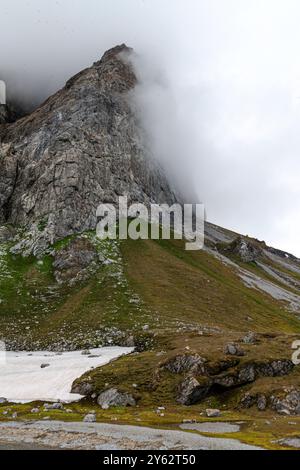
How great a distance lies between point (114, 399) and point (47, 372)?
62.0 ft

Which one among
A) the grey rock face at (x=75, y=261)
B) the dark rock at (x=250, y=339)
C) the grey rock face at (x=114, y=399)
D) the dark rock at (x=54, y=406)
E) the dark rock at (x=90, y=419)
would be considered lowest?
the dark rock at (x=54, y=406)

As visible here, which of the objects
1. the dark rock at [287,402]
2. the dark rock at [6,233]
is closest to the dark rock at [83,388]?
the dark rock at [287,402]

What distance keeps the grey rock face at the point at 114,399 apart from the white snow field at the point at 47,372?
4.21 meters

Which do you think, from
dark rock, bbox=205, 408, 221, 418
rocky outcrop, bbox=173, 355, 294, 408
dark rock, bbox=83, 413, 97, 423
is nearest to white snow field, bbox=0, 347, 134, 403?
dark rock, bbox=83, 413, 97, 423

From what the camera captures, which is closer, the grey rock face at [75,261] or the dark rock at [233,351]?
the dark rock at [233,351]

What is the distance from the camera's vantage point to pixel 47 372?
89.1 meters

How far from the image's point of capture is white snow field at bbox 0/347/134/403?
81.2 meters

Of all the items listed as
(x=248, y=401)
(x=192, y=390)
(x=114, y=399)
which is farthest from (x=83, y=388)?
(x=248, y=401)

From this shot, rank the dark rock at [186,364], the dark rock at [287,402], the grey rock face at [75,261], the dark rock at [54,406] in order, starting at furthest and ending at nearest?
the grey rock face at [75,261] < the dark rock at [186,364] < the dark rock at [54,406] < the dark rock at [287,402]

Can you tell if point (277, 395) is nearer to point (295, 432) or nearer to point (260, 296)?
point (295, 432)

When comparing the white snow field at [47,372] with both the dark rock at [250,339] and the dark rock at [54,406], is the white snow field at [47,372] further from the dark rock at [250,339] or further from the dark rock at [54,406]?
the dark rock at [250,339]

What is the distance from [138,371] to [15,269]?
93862 millimetres

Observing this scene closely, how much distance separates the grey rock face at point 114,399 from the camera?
2941 inches

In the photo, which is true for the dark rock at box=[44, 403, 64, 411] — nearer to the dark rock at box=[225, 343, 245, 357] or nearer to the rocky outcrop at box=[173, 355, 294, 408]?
the rocky outcrop at box=[173, 355, 294, 408]
